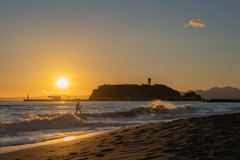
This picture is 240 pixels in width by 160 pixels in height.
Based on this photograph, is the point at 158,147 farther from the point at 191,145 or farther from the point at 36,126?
the point at 36,126

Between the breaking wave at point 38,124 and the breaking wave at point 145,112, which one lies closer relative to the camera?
the breaking wave at point 38,124

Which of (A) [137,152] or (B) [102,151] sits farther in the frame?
(B) [102,151]

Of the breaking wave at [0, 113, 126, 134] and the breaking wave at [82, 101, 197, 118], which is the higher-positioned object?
the breaking wave at [0, 113, 126, 134]

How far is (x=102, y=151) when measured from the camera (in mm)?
6617

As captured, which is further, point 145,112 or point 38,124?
point 145,112

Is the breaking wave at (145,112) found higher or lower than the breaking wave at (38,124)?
lower

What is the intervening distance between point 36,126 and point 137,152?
1219 centimetres

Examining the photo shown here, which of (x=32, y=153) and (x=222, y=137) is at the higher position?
(x=222, y=137)

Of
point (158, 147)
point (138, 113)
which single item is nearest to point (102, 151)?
point (158, 147)

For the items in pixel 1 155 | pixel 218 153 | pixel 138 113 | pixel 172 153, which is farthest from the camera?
pixel 138 113

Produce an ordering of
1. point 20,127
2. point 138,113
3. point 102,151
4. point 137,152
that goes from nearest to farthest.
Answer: point 137,152, point 102,151, point 20,127, point 138,113

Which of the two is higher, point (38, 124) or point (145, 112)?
point (38, 124)

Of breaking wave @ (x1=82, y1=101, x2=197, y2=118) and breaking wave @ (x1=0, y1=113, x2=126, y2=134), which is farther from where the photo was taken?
breaking wave @ (x1=82, y1=101, x2=197, y2=118)

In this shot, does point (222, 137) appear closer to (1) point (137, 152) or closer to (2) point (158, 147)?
(2) point (158, 147)
